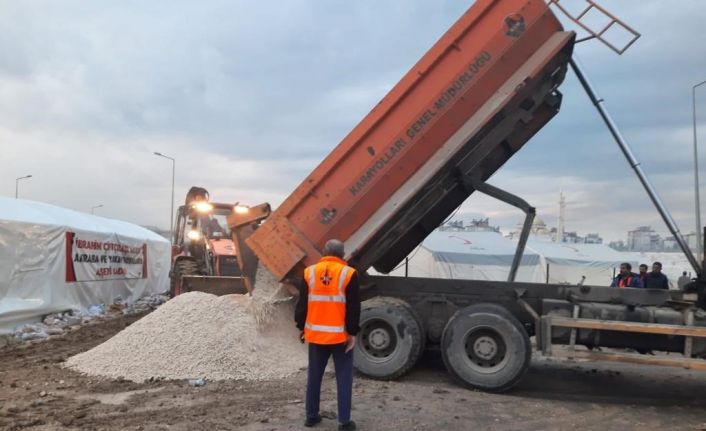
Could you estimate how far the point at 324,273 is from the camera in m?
4.52

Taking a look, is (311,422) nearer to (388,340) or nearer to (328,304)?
(328,304)

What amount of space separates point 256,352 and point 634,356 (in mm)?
4014

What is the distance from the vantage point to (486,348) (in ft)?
19.5

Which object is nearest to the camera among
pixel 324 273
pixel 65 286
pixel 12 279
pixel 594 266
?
pixel 324 273

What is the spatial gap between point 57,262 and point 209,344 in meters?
6.29

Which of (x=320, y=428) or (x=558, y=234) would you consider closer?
(x=320, y=428)

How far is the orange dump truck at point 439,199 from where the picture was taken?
226 inches

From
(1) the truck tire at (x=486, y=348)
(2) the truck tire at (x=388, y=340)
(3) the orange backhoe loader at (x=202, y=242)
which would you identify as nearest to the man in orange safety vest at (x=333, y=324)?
(2) the truck tire at (x=388, y=340)

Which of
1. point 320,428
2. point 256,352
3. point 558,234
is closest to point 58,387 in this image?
point 256,352

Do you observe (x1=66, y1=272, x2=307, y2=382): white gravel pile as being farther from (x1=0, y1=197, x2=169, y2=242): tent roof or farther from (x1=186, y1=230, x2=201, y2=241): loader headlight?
(x1=186, y1=230, x2=201, y2=241): loader headlight

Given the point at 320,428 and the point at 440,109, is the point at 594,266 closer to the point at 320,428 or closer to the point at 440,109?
the point at 440,109

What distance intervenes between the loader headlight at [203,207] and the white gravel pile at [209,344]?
4.93 meters

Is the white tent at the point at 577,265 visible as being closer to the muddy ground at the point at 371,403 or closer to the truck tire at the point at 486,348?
the muddy ground at the point at 371,403

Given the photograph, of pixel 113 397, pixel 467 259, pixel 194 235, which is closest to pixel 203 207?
pixel 194 235
